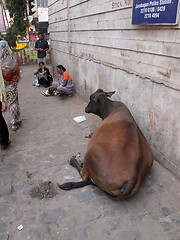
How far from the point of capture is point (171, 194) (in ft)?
9.63

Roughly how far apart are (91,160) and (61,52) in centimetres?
752

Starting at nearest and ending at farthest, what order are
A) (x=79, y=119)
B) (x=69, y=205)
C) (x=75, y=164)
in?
(x=69, y=205), (x=75, y=164), (x=79, y=119)

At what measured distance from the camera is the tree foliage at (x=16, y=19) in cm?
1556

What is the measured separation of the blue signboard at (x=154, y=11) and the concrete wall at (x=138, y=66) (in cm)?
10

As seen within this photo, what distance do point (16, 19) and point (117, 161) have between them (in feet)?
54.3

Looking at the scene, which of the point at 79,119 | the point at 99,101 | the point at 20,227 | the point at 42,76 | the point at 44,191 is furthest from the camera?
the point at 42,76

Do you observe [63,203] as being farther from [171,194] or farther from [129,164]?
[171,194]

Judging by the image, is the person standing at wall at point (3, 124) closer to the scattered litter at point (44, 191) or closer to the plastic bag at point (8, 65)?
the plastic bag at point (8, 65)

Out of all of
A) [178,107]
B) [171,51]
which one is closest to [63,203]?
[178,107]

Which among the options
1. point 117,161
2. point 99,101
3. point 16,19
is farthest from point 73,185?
point 16,19

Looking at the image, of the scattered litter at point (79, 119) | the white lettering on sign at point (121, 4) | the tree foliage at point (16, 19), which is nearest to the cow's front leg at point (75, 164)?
the scattered litter at point (79, 119)

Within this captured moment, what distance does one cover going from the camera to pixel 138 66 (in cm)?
384

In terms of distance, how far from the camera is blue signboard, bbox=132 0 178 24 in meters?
2.86

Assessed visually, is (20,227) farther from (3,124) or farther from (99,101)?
(99,101)
